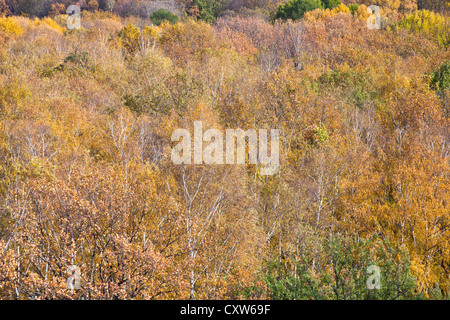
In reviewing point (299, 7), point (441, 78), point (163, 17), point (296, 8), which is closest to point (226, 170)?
point (441, 78)

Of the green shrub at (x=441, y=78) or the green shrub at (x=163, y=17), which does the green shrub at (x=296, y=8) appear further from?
the green shrub at (x=441, y=78)

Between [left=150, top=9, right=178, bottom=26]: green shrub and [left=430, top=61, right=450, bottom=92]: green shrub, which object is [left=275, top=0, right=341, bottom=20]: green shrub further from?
[left=430, top=61, right=450, bottom=92]: green shrub

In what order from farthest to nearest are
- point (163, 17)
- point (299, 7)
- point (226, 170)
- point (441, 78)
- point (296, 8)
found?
point (163, 17) < point (296, 8) < point (299, 7) < point (441, 78) < point (226, 170)

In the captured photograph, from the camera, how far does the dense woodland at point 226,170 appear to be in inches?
777

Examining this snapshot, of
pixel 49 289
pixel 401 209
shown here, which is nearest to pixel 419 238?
pixel 401 209

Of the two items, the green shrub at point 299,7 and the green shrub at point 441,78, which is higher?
the green shrub at point 299,7

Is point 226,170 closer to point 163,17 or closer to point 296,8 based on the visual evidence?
point 296,8

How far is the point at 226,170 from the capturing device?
117 feet

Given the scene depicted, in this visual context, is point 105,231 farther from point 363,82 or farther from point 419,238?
point 363,82

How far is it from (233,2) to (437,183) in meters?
78.2

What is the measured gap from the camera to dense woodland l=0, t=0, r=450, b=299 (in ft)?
64.7

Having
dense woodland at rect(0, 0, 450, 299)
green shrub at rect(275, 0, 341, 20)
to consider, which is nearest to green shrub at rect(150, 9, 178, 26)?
dense woodland at rect(0, 0, 450, 299)

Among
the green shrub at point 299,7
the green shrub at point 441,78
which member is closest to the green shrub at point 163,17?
the green shrub at point 299,7

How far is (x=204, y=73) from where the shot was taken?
53.1m
